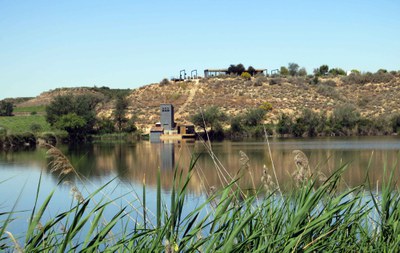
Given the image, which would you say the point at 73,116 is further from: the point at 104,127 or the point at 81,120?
the point at 104,127

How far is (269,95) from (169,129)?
1674cm

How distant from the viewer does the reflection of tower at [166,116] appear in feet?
173

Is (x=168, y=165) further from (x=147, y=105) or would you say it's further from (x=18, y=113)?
(x=18, y=113)

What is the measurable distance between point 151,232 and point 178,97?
62738 mm

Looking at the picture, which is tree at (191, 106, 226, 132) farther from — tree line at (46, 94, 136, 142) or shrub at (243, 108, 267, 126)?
tree line at (46, 94, 136, 142)

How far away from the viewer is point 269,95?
212 feet

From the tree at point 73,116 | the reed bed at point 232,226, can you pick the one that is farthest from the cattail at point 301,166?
the tree at point 73,116

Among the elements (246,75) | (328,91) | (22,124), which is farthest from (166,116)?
(246,75)

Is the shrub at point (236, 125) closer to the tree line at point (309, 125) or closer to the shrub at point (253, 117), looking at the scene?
the tree line at point (309, 125)

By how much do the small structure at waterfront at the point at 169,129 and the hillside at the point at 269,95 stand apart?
3923mm

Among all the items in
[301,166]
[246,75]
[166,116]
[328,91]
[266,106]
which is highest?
[246,75]

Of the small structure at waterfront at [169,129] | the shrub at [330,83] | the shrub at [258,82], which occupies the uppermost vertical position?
the shrub at [258,82]

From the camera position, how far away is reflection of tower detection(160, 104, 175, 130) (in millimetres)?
52656

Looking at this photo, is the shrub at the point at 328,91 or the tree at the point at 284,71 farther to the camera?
the tree at the point at 284,71
